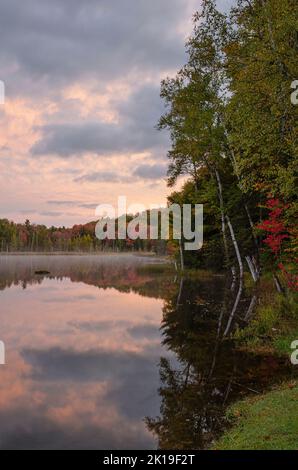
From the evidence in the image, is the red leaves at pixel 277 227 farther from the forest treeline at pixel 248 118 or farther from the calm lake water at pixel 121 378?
the calm lake water at pixel 121 378

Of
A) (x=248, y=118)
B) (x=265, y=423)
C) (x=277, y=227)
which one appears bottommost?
(x=265, y=423)

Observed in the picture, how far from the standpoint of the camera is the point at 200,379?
1241 cm

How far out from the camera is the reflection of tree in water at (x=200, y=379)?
29.9 feet

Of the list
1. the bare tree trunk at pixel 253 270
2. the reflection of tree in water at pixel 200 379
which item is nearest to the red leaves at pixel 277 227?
the bare tree trunk at pixel 253 270

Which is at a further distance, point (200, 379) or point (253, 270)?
point (253, 270)

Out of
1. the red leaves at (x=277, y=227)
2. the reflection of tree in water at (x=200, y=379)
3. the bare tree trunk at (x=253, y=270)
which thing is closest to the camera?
the reflection of tree in water at (x=200, y=379)

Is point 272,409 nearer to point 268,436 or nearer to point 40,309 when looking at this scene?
point 268,436

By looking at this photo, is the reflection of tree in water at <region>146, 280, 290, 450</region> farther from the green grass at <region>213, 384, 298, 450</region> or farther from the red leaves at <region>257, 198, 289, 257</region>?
the red leaves at <region>257, 198, 289, 257</region>

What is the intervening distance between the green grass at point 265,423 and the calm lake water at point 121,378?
476mm

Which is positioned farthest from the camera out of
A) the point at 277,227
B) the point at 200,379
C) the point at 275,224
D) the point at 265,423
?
the point at 277,227

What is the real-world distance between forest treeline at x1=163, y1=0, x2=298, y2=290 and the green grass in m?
6.18

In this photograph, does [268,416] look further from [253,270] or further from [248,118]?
[253,270]

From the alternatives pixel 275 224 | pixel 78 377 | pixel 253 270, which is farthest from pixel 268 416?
pixel 253 270

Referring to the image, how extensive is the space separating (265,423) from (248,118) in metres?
8.77
